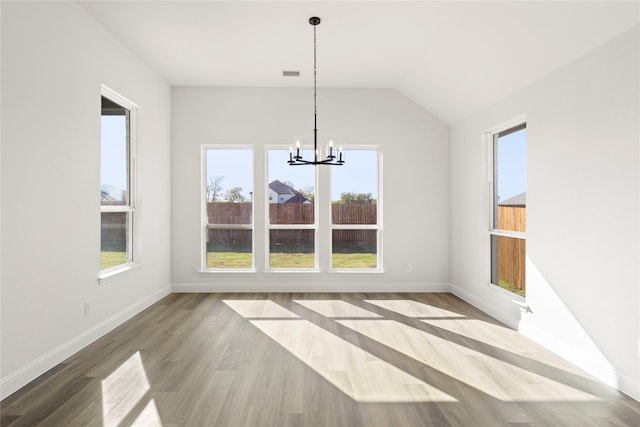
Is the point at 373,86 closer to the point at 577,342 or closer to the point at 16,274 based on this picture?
the point at 577,342

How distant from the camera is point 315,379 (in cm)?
284

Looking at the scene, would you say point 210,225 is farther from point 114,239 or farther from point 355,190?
point 355,190

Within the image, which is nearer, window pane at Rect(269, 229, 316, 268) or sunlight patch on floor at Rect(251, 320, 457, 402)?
sunlight patch on floor at Rect(251, 320, 457, 402)

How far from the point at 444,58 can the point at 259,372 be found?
3718 mm

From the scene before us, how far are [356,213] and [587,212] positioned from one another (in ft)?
10.8

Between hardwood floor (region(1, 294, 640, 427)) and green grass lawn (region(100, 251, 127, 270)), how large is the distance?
0.69 metres

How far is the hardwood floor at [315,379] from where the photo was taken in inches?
91.9

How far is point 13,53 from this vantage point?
8.70 ft

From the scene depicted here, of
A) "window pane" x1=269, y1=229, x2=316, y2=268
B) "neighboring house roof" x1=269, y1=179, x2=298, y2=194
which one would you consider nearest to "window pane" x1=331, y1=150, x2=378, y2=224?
"window pane" x1=269, y1=229, x2=316, y2=268

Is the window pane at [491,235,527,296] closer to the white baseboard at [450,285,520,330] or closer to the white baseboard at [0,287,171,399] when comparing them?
the white baseboard at [450,285,520,330]

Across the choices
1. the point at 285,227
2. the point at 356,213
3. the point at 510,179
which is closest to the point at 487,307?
the point at 510,179

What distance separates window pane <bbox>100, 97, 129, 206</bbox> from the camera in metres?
3.99

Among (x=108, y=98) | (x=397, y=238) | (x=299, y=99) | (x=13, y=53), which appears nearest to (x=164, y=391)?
(x=13, y=53)

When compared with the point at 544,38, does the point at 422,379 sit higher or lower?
lower
